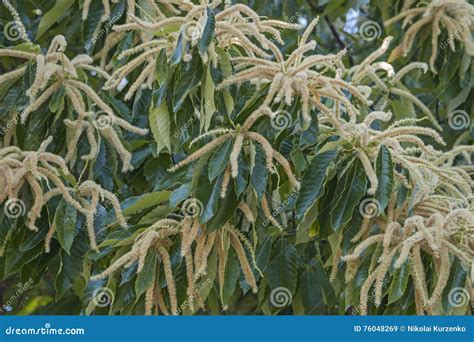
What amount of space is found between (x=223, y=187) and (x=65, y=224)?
0.68 meters

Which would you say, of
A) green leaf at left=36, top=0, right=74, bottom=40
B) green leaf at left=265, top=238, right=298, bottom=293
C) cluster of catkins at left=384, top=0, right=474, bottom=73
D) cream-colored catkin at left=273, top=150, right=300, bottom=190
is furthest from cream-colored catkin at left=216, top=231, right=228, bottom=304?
cluster of catkins at left=384, top=0, right=474, bottom=73

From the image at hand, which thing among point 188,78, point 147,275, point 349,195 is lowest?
point 147,275

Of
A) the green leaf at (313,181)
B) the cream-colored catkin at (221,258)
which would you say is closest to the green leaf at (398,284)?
the green leaf at (313,181)

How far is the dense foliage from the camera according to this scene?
137 inches

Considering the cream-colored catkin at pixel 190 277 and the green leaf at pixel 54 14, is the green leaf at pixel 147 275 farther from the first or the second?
the green leaf at pixel 54 14

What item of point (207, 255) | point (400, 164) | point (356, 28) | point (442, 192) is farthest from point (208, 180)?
point (356, 28)

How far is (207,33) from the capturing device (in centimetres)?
344

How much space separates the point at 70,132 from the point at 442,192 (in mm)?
1600

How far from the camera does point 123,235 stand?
365cm

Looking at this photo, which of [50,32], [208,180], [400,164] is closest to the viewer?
[208,180]

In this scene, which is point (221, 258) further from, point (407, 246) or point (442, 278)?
point (442, 278)

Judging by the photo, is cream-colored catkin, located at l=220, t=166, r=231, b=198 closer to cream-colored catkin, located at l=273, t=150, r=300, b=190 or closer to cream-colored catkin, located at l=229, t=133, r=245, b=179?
cream-colored catkin, located at l=229, t=133, r=245, b=179

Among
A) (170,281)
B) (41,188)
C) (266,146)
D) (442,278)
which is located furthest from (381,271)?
(41,188)

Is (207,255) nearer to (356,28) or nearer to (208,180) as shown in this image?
(208,180)
